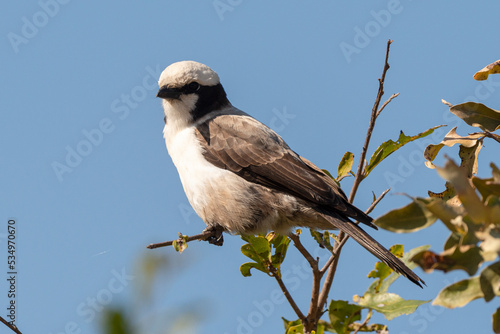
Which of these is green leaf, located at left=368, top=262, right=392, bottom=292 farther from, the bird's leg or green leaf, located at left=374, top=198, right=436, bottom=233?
green leaf, located at left=374, top=198, right=436, bottom=233

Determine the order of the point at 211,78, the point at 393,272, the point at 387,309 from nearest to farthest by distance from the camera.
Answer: the point at 387,309, the point at 393,272, the point at 211,78

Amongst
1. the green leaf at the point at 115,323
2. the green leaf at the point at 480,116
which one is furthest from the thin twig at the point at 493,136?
the green leaf at the point at 115,323

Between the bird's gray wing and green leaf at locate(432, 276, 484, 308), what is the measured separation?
262 centimetres

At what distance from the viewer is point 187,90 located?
18.1 feet

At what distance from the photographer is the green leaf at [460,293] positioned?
5.67 ft

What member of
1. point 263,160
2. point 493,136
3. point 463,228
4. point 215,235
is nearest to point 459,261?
point 463,228

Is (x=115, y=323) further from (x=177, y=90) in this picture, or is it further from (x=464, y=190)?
(x=177, y=90)

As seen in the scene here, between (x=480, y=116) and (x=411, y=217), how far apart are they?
4.78 feet

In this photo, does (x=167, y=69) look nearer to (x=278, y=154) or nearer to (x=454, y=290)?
(x=278, y=154)

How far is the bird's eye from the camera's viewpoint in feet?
18.1

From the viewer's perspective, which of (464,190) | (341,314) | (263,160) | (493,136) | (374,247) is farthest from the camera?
(263,160)

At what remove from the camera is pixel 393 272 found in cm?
373

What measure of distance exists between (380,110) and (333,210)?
1032 millimetres

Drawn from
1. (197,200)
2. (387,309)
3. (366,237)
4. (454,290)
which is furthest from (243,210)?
(454,290)
